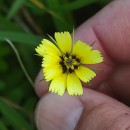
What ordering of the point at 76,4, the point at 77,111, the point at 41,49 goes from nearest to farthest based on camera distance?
the point at 41,49
the point at 77,111
the point at 76,4

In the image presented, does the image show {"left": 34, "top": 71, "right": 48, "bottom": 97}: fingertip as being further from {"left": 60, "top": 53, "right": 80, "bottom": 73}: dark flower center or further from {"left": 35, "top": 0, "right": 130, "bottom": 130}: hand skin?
{"left": 60, "top": 53, "right": 80, "bottom": 73}: dark flower center

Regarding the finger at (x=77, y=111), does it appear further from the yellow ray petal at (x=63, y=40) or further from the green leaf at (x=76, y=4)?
the green leaf at (x=76, y=4)

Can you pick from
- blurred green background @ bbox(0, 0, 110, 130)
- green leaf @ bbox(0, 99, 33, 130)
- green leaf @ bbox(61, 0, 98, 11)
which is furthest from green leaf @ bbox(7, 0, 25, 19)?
green leaf @ bbox(0, 99, 33, 130)

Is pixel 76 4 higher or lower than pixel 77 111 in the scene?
higher

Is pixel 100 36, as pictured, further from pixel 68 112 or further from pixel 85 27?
pixel 68 112

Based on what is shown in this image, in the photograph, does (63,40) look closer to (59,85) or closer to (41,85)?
(59,85)

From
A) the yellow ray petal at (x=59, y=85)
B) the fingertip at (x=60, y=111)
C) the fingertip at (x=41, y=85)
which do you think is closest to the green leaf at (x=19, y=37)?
the fingertip at (x=41, y=85)

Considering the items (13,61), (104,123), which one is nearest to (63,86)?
(104,123)

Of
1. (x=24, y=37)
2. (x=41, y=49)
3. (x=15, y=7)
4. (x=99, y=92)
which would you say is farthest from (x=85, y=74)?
(x=15, y=7)
